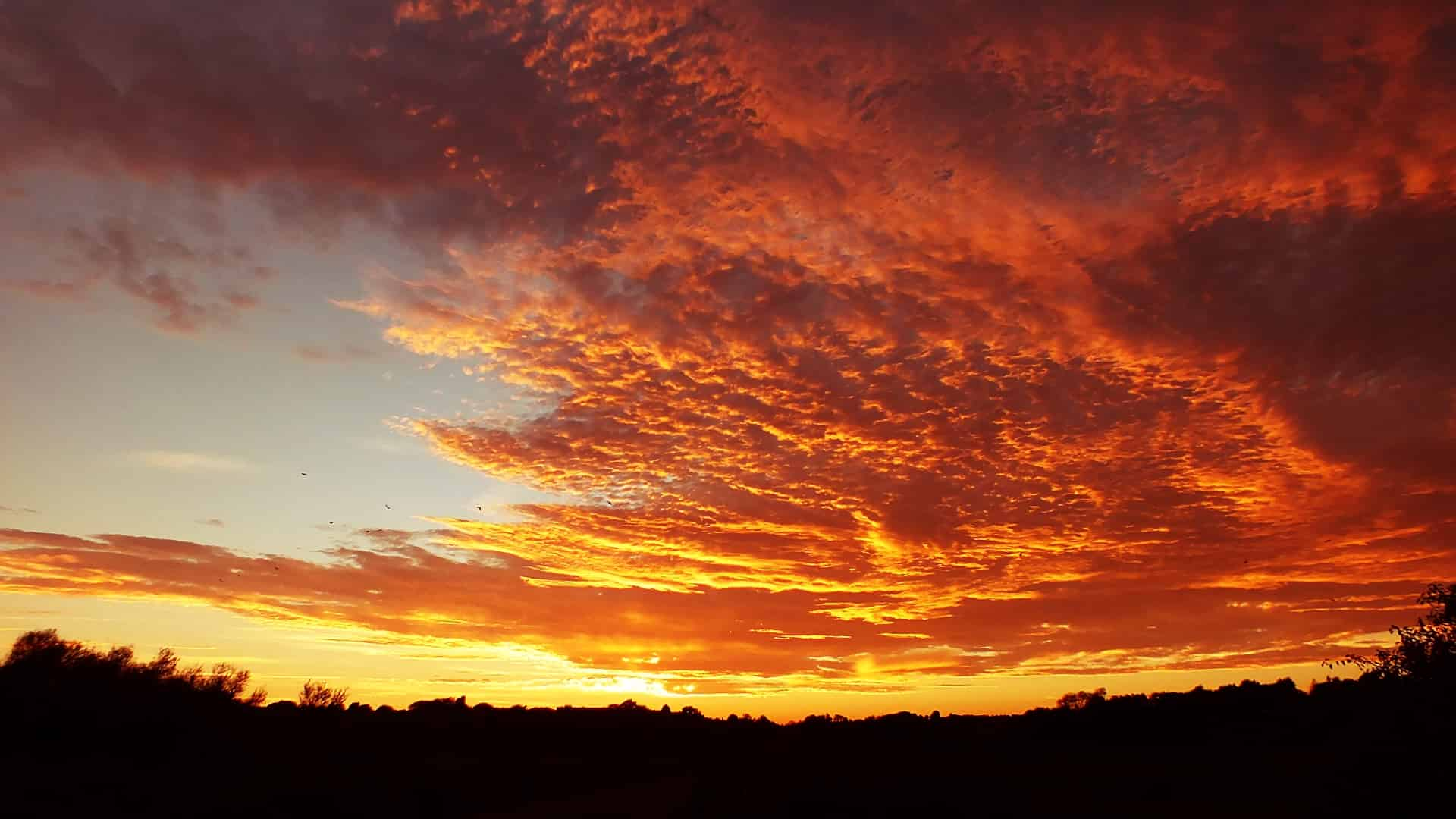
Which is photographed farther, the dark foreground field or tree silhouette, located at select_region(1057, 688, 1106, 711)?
tree silhouette, located at select_region(1057, 688, 1106, 711)

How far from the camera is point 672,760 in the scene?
56125mm

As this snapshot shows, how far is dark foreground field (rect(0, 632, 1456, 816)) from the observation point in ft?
93.8

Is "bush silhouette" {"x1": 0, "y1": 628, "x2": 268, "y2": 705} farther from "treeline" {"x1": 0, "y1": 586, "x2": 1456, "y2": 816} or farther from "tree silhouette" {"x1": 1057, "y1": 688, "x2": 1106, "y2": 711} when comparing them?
"tree silhouette" {"x1": 1057, "y1": 688, "x2": 1106, "y2": 711}

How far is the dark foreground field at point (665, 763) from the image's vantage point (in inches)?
1125

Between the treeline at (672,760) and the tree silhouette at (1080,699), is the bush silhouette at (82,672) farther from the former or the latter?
the tree silhouette at (1080,699)

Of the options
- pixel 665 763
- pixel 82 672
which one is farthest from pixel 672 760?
pixel 82 672

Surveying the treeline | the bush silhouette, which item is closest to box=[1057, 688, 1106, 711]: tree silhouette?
the treeline

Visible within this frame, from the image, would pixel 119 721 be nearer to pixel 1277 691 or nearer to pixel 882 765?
pixel 882 765

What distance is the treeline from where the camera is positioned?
28828mm

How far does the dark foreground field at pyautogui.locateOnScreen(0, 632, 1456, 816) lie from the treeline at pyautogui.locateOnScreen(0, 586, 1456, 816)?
0.15 m

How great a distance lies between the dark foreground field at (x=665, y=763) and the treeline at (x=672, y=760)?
0.15 m

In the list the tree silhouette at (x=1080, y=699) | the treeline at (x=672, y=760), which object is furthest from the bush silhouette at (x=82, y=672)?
the tree silhouette at (x=1080, y=699)

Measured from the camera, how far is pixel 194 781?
30484 mm

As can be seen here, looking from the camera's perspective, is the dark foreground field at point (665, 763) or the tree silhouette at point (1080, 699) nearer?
the dark foreground field at point (665, 763)
